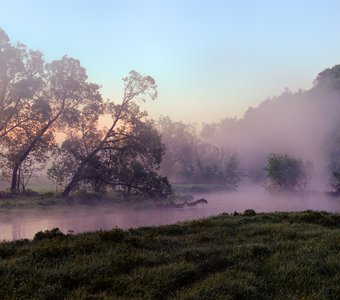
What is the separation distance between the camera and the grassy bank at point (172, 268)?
894cm

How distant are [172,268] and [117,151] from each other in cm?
4384

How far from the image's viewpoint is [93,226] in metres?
33.9

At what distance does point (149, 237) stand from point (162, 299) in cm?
638

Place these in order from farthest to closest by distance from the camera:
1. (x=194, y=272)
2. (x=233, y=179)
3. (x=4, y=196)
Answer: (x=233, y=179) < (x=4, y=196) < (x=194, y=272)

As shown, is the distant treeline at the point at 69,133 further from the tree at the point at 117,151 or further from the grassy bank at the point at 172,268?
the grassy bank at the point at 172,268

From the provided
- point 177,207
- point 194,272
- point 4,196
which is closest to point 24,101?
point 4,196

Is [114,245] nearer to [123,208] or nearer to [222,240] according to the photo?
[222,240]

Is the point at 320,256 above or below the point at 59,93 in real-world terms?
below

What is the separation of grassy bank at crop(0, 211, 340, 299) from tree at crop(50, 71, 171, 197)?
3576 cm

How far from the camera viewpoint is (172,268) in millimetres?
10539

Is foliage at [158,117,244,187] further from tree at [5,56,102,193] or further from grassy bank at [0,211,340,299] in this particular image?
grassy bank at [0,211,340,299]

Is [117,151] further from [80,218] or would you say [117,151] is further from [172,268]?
[172,268]

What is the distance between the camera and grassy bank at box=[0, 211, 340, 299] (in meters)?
8.94

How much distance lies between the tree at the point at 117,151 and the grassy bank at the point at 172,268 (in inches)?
1408
